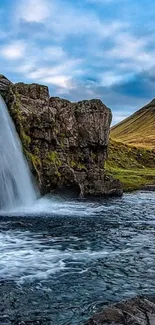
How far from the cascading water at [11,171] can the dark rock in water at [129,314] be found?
3220 centimetres

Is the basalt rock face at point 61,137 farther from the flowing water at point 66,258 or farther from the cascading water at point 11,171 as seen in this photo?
the flowing water at point 66,258

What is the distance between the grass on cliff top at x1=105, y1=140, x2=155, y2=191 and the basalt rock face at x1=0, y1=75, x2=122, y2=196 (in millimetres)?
17275

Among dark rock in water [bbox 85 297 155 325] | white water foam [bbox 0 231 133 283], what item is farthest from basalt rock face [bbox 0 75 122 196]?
dark rock in water [bbox 85 297 155 325]

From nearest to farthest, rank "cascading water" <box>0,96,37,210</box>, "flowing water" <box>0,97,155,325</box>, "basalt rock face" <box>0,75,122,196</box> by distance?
"flowing water" <box>0,97,155,325</box> < "cascading water" <box>0,96,37,210</box> < "basalt rock face" <box>0,75,122,196</box>

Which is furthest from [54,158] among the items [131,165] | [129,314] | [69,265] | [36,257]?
[131,165]

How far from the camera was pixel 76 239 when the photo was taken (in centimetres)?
2955

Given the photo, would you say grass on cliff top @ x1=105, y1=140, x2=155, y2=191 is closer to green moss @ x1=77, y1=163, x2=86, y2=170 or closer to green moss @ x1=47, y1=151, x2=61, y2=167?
green moss @ x1=77, y1=163, x2=86, y2=170

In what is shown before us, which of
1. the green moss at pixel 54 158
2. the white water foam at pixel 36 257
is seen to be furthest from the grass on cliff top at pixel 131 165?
the white water foam at pixel 36 257

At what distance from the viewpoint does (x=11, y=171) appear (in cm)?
4747

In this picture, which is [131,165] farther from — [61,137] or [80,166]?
[61,137]

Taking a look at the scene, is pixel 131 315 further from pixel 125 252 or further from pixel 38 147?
pixel 38 147

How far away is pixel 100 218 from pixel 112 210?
7.22m

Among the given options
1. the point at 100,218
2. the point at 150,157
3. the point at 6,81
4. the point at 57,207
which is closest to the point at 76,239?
the point at 100,218

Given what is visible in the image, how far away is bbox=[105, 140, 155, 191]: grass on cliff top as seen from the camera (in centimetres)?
9150
